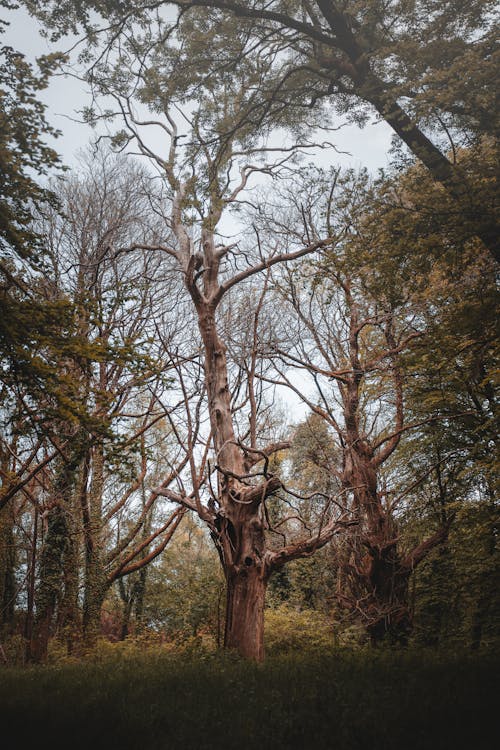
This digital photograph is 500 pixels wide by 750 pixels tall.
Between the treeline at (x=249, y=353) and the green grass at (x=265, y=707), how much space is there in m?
2.42

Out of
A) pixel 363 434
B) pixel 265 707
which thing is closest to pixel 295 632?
pixel 363 434

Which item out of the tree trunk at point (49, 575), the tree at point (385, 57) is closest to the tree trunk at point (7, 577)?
the tree trunk at point (49, 575)

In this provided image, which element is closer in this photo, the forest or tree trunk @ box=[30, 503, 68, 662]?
the forest

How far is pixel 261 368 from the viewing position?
10.3 metres

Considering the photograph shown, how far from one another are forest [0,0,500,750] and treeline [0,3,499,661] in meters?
0.07

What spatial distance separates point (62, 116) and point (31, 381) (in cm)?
602

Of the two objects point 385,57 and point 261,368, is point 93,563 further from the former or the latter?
point 385,57

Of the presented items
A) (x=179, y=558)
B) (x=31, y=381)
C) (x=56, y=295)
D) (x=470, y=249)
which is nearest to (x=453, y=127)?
(x=470, y=249)

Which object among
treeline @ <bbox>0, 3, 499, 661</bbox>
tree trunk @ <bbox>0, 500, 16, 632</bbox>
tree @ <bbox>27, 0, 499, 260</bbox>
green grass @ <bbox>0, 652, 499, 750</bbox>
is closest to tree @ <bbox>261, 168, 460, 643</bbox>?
treeline @ <bbox>0, 3, 499, 661</bbox>

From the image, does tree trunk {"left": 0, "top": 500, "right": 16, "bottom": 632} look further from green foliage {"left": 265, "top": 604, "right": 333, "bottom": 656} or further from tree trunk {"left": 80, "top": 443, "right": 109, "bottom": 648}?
green foliage {"left": 265, "top": 604, "right": 333, "bottom": 656}

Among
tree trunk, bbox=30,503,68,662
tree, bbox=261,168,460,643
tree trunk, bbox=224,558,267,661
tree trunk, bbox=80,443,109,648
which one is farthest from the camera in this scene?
tree trunk, bbox=80,443,109,648

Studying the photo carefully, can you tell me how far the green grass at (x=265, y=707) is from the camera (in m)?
3.21

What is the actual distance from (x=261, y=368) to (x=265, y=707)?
7.12 m

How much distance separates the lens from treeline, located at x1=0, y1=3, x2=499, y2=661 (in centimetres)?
630
